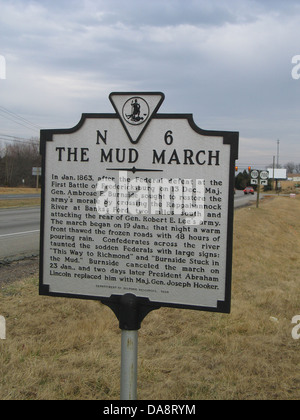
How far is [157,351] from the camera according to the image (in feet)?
12.8

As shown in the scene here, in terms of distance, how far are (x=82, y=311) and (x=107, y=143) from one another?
2.83 meters

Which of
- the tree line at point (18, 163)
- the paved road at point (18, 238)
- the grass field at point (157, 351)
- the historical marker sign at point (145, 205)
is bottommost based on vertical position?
the grass field at point (157, 351)

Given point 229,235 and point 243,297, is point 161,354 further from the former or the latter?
point 243,297

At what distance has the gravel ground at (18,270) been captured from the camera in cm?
654

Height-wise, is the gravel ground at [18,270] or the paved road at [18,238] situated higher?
the paved road at [18,238]

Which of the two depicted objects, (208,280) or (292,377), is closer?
(208,280)

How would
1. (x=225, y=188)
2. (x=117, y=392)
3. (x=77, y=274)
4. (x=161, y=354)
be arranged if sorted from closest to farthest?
(x=225, y=188)
(x=77, y=274)
(x=117, y=392)
(x=161, y=354)

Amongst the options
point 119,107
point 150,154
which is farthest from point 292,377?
point 119,107

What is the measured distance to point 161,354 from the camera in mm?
3838

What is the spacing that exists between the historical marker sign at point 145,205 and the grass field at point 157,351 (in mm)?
976

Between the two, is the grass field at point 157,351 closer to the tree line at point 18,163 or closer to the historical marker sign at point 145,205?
the historical marker sign at point 145,205

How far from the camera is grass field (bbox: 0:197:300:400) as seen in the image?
3.20 metres

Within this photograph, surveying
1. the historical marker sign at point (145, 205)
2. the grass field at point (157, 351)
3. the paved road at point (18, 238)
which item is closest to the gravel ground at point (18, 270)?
the paved road at point (18, 238)

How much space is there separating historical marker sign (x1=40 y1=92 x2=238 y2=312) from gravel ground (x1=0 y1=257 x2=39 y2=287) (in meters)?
3.90
